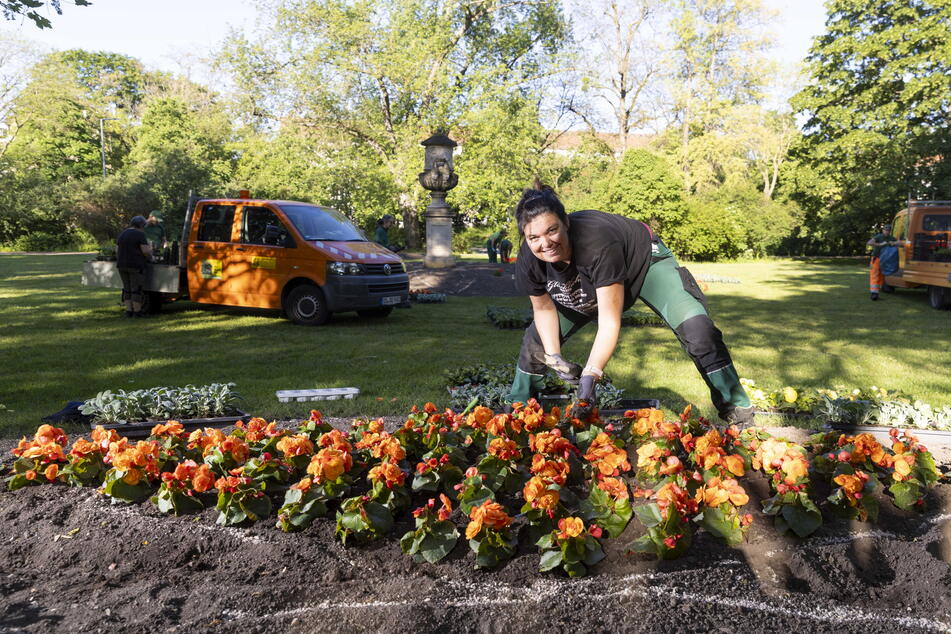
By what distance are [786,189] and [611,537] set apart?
37.2m

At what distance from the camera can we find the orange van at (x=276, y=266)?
447 inches

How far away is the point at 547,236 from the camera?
3531 millimetres

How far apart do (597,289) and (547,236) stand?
1.46 feet

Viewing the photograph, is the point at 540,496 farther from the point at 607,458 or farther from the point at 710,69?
the point at 710,69

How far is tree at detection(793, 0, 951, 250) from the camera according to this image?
30.6m

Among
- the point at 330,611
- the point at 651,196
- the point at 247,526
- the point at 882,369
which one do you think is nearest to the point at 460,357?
the point at 882,369

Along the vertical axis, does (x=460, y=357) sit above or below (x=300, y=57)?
below

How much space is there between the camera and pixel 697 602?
2.53 m

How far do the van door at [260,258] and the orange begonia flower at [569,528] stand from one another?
9496 millimetres

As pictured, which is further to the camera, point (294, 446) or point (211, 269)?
point (211, 269)

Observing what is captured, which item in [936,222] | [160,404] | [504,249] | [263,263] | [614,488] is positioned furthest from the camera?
[504,249]

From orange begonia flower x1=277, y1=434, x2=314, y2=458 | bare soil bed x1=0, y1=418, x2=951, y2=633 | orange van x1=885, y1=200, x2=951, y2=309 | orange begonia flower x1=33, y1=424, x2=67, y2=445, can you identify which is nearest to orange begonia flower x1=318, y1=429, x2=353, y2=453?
orange begonia flower x1=277, y1=434, x2=314, y2=458

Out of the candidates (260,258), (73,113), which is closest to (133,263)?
(260,258)

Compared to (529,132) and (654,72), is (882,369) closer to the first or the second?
(529,132)
